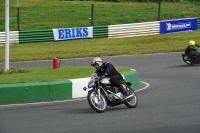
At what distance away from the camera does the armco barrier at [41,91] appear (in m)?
13.9

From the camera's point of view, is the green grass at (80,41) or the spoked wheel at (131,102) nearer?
the spoked wheel at (131,102)

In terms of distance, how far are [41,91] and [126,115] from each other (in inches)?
118

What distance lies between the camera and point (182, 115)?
11758mm

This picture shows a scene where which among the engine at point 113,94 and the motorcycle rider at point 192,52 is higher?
the motorcycle rider at point 192,52

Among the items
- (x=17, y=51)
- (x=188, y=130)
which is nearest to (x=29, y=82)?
(x=188, y=130)

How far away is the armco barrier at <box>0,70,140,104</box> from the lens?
1387cm

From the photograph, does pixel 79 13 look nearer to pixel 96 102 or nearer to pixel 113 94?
pixel 113 94

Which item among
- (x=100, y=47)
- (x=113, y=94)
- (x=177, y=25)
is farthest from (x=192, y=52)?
(x=177, y=25)

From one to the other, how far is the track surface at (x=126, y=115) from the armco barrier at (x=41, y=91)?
18.1 inches

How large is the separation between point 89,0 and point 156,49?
21.2 m

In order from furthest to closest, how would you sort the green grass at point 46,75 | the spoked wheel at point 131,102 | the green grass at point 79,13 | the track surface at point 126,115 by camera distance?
the green grass at point 79,13
the green grass at point 46,75
the spoked wheel at point 131,102
the track surface at point 126,115

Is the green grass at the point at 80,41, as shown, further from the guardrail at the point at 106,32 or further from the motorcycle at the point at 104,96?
the motorcycle at the point at 104,96

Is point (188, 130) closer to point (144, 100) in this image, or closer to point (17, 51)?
point (144, 100)

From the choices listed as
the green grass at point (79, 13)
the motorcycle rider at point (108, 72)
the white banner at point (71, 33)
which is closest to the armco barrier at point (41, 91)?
the motorcycle rider at point (108, 72)
